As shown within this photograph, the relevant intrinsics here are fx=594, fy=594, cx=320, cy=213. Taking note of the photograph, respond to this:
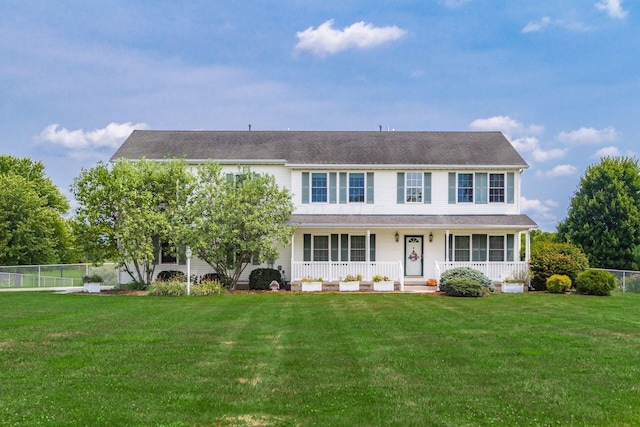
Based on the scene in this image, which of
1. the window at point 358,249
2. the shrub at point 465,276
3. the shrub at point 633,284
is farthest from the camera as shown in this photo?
the window at point 358,249

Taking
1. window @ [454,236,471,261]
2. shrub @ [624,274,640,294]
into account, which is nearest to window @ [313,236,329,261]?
window @ [454,236,471,261]

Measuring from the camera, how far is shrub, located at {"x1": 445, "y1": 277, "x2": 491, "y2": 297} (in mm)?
22828

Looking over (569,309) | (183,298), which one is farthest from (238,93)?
(569,309)

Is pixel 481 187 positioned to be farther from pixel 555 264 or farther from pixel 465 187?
pixel 555 264

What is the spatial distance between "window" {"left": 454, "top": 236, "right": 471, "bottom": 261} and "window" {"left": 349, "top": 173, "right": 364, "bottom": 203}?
16.4 ft

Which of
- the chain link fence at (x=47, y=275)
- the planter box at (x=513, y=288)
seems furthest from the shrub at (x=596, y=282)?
the chain link fence at (x=47, y=275)

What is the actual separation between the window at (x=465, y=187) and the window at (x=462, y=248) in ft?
5.96

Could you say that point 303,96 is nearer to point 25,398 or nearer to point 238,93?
point 238,93

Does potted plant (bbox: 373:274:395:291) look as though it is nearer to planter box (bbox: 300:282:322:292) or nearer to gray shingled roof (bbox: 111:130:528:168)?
planter box (bbox: 300:282:322:292)

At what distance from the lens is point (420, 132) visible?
32.3 metres

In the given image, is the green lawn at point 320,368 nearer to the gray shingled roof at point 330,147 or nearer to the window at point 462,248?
the window at point 462,248

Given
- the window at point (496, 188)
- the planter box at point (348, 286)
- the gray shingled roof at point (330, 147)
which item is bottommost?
the planter box at point (348, 286)

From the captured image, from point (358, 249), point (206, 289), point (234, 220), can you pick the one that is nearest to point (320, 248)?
point (358, 249)

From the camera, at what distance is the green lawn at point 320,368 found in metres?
7.23
